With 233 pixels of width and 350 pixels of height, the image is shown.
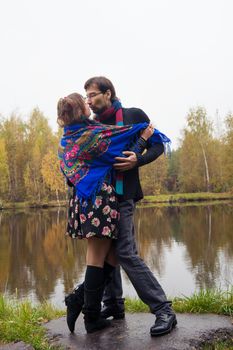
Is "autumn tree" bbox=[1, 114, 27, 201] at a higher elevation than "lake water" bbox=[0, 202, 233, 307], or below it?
higher

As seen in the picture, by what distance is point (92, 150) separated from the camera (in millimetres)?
3160

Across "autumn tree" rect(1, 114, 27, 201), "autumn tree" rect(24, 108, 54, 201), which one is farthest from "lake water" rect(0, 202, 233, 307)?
"autumn tree" rect(1, 114, 27, 201)

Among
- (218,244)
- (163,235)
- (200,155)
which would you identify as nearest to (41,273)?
(218,244)

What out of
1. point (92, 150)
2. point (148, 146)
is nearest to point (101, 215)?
point (92, 150)

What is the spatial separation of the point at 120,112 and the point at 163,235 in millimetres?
12520

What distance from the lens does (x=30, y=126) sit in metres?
46.8

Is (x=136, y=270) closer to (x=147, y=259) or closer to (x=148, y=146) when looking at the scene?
(x=148, y=146)

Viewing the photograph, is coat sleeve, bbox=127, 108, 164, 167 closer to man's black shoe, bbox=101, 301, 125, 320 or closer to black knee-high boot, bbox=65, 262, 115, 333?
black knee-high boot, bbox=65, 262, 115, 333

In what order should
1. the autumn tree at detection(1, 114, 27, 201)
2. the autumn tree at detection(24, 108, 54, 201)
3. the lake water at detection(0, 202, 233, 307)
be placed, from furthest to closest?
the autumn tree at detection(1, 114, 27, 201)
the autumn tree at detection(24, 108, 54, 201)
the lake water at detection(0, 202, 233, 307)

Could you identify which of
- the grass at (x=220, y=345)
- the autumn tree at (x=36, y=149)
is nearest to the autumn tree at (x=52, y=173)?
the autumn tree at (x=36, y=149)

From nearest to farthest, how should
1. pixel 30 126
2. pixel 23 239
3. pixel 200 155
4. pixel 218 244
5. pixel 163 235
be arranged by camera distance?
pixel 218 244 < pixel 163 235 < pixel 23 239 < pixel 200 155 < pixel 30 126

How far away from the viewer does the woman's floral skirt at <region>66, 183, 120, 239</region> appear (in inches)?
118

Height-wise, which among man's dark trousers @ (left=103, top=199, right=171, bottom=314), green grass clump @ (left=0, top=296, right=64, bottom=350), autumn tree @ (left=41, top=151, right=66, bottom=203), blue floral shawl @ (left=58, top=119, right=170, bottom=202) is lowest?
green grass clump @ (left=0, top=296, right=64, bottom=350)

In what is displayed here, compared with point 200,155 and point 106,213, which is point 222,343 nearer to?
point 106,213
